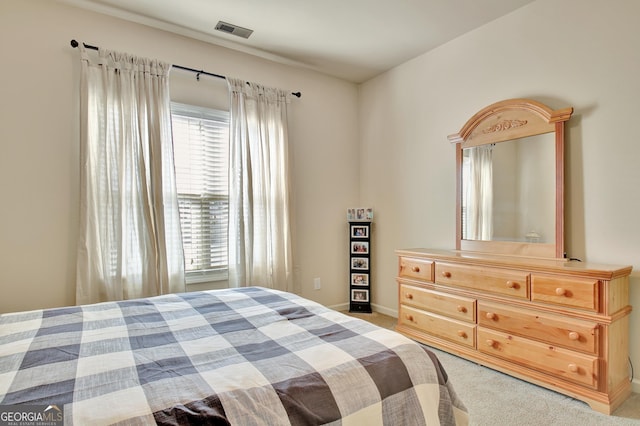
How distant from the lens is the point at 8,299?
7.68 ft

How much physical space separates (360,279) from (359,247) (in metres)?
0.37

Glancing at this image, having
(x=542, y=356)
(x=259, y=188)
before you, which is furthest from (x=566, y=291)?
(x=259, y=188)

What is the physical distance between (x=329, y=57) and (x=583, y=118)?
2.29 m

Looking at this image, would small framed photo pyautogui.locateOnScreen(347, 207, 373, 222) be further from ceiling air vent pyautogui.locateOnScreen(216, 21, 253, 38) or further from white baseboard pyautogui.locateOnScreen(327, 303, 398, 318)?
ceiling air vent pyautogui.locateOnScreen(216, 21, 253, 38)

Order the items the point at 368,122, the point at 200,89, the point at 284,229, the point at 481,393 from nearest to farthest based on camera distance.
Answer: the point at 481,393 → the point at 200,89 → the point at 284,229 → the point at 368,122

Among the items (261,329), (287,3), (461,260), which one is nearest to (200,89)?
(287,3)

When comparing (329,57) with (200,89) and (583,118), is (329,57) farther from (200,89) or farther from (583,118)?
(583,118)

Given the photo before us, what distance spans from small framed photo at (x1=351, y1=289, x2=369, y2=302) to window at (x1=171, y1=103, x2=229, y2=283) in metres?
1.51

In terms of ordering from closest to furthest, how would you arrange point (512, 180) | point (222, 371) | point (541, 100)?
point (222, 371) → point (541, 100) → point (512, 180)

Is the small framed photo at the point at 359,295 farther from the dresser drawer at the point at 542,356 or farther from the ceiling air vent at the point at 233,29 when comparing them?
the ceiling air vent at the point at 233,29

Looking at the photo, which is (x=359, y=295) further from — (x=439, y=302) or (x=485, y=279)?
(x=485, y=279)

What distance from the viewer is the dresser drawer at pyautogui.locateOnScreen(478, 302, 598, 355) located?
1994mm

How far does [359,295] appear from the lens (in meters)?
3.93

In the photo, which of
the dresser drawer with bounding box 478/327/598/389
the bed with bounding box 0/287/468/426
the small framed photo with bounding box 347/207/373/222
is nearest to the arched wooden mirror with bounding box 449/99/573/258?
the dresser drawer with bounding box 478/327/598/389
